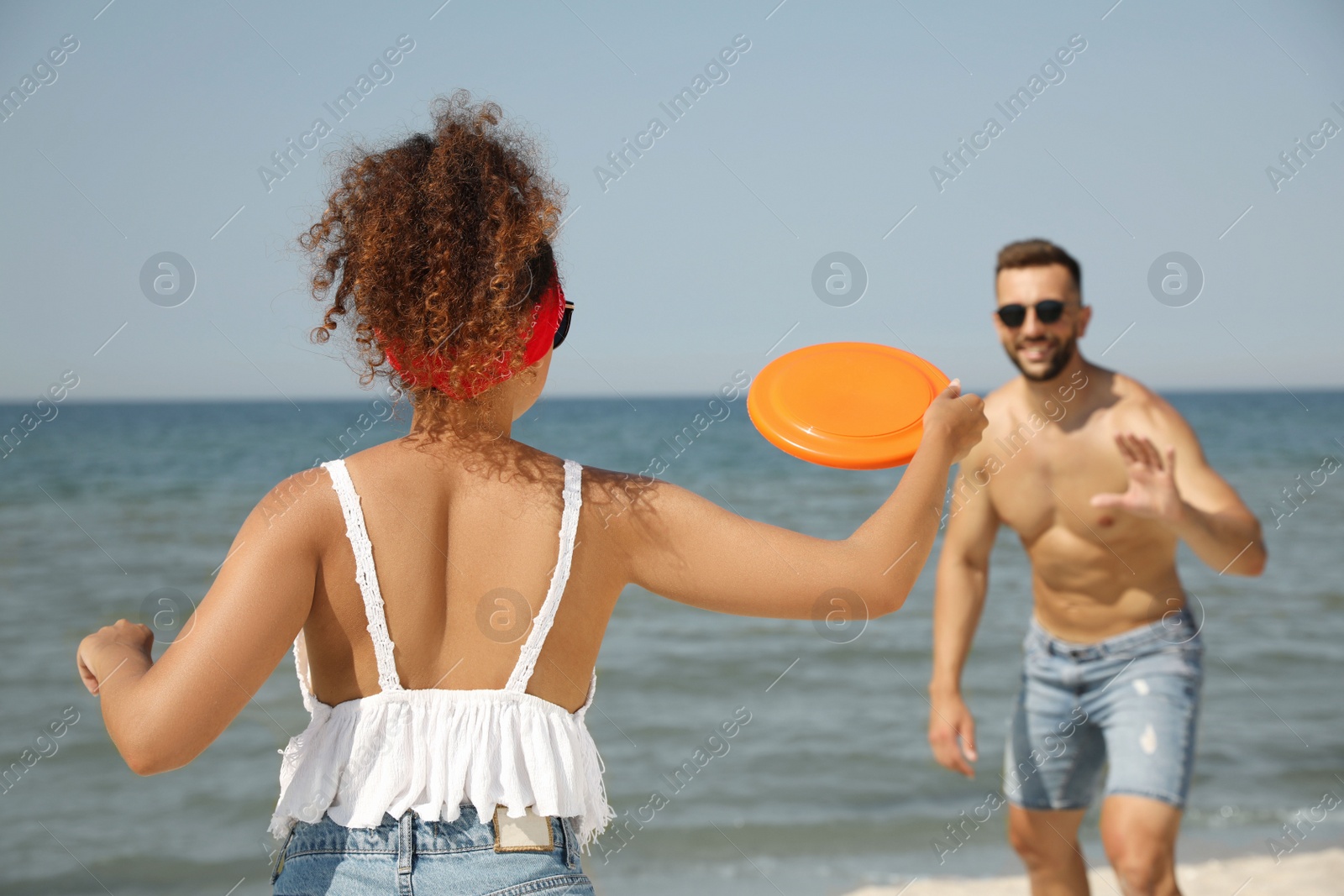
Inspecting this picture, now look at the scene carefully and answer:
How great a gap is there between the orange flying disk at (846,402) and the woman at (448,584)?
568 mm

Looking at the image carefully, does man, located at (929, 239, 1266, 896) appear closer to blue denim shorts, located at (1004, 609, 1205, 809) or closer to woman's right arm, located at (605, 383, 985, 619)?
blue denim shorts, located at (1004, 609, 1205, 809)

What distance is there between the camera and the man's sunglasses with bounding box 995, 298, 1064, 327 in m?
4.54

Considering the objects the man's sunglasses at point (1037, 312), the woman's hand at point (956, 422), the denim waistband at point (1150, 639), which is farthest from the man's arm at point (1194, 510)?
the woman's hand at point (956, 422)

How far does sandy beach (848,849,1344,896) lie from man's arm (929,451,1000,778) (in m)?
1.21

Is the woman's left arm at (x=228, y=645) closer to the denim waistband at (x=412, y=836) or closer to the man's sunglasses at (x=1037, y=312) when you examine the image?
the denim waistband at (x=412, y=836)

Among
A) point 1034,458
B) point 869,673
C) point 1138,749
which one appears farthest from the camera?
point 869,673

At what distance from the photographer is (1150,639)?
410cm

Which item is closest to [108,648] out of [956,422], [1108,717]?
[956,422]

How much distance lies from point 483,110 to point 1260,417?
52102 mm

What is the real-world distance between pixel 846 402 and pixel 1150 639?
2.39m

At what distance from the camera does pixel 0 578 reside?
11844 mm

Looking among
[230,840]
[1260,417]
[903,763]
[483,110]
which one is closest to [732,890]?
[903,763]

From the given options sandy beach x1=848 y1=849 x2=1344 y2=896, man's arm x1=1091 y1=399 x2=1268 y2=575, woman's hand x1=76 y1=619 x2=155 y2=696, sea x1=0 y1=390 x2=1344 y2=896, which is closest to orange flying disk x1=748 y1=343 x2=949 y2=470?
sea x1=0 y1=390 x2=1344 y2=896

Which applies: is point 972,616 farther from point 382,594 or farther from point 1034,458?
point 382,594
